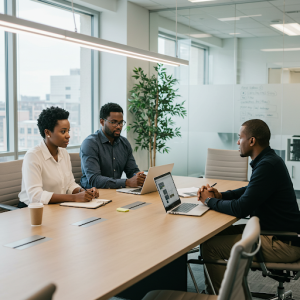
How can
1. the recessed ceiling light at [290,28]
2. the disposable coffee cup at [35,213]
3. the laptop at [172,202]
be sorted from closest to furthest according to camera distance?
1. the disposable coffee cup at [35,213]
2. the laptop at [172,202]
3. the recessed ceiling light at [290,28]

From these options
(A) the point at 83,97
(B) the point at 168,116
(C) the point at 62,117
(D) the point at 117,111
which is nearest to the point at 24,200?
(C) the point at 62,117

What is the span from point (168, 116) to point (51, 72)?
7.04 ft

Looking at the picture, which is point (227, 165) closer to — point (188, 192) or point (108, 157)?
point (188, 192)

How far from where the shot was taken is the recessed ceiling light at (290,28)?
5406mm

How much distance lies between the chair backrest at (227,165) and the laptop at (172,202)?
1.64m

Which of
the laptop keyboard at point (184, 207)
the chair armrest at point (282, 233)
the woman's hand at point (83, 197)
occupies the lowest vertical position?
the chair armrest at point (282, 233)

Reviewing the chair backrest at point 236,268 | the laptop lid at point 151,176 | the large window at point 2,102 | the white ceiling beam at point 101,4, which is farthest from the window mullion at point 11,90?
the chair backrest at point 236,268

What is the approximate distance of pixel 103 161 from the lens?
3.58 metres

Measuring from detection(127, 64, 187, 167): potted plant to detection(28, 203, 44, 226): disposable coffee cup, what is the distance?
155 inches

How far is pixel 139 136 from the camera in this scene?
6230mm

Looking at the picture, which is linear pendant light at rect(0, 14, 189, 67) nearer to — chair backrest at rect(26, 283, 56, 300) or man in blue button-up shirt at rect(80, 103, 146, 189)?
man in blue button-up shirt at rect(80, 103, 146, 189)

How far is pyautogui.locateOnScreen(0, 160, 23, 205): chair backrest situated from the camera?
118 inches

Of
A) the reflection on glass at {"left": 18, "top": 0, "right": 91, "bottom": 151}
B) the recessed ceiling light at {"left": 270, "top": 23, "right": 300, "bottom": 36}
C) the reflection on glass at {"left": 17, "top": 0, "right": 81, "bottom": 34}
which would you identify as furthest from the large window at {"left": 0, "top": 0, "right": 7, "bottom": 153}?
the recessed ceiling light at {"left": 270, "top": 23, "right": 300, "bottom": 36}

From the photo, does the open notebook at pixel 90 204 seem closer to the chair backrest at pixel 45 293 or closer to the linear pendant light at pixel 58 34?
the linear pendant light at pixel 58 34
